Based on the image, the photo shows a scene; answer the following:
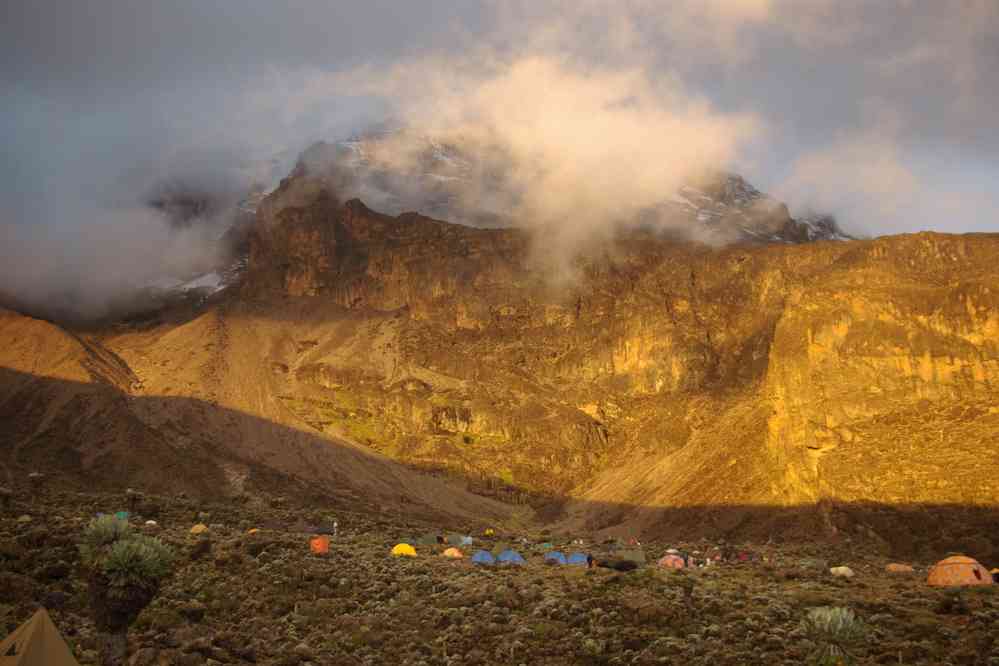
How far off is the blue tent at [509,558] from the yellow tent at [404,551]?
571 cm

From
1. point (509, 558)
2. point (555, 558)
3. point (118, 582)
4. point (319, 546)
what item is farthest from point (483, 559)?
point (118, 582)

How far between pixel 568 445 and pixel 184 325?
8930cm

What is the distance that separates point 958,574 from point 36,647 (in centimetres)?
3737

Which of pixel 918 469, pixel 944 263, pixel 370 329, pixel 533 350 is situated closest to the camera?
pixel 918 469

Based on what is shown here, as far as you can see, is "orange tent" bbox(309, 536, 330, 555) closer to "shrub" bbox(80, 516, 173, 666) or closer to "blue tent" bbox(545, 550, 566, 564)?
"blue tent" bbox(545, 550, 566, 564)

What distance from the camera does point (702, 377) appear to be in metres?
164

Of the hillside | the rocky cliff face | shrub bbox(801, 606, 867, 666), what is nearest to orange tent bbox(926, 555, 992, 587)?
shrub bbox(801, 606, 867, 666)

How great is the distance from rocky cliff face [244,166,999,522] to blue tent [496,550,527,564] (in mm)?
26510

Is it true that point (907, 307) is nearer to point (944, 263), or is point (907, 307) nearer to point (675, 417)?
point (944, 263)

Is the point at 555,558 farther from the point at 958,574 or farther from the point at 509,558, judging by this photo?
the point at 958,574

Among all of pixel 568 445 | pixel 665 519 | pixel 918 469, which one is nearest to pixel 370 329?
pixel 568 445

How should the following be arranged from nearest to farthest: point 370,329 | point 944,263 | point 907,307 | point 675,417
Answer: point 907,307 < point 944,263 < point 675,417 < point 370,329

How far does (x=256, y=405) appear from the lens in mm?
153000

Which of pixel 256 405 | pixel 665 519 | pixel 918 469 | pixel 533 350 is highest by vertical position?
pixel 533 350
